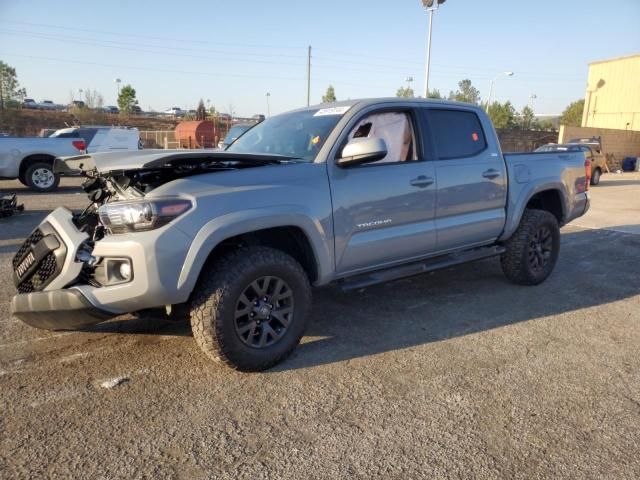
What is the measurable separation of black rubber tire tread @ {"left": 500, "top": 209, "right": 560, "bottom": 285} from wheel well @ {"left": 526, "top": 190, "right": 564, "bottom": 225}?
0.93 feet

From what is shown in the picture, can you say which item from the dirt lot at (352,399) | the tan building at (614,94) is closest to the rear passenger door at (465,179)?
the dirt lot at (352,399)

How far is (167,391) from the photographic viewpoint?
118 inches

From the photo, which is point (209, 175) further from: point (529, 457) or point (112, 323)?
point (529, 457)

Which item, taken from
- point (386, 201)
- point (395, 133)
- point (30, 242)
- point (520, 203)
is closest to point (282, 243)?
point (386, 201)

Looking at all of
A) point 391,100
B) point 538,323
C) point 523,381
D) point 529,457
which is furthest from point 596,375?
point 391,100

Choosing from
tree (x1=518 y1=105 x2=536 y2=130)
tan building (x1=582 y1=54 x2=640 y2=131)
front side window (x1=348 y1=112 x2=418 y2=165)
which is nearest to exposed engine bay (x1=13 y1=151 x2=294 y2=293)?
front side window (x1=348 y1=112 x2=418 y2=165)

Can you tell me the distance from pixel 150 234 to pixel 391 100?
93.8 inches

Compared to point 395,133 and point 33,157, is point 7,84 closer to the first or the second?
point 33,157

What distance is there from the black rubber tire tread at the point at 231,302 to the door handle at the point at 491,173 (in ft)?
7.60

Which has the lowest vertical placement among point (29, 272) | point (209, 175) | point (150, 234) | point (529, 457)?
point (529, 457)

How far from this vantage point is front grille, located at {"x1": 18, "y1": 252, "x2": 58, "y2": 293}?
10.3 ft

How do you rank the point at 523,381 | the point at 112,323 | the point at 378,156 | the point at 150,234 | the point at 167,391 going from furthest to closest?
the point at 112,323
the point at 378,156
the point at 523,381
the point at 167,391
the point at 150,234

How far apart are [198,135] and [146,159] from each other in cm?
2978

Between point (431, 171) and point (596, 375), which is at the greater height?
point (431, 171)
